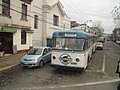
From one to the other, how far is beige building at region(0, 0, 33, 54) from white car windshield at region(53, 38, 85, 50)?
793 centimetres

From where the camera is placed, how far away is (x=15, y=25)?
1945 cm

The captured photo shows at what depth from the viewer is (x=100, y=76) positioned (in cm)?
1135

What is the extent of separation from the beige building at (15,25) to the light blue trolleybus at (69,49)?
8.05 m

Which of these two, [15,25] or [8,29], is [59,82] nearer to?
[8,29]

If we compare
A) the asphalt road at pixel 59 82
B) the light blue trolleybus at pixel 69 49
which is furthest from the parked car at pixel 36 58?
the light blue trolleybus at pixel 69 49

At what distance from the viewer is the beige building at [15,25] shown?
1798cm

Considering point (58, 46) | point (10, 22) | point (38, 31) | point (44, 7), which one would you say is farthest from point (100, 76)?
point (44, 7)

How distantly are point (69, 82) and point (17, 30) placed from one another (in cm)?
1249

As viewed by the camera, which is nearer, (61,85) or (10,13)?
(61,85)

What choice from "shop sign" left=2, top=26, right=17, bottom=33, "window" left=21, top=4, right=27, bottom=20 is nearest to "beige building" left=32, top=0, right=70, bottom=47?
"window" left=21, top=4, right=27, bottom=20

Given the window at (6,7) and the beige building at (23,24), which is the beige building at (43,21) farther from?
the window at (6,7)

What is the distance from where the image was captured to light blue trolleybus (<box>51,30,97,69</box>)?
36.2 feet

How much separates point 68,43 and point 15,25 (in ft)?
32.8

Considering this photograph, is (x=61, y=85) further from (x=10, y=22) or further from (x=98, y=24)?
(x=98, y=24)
